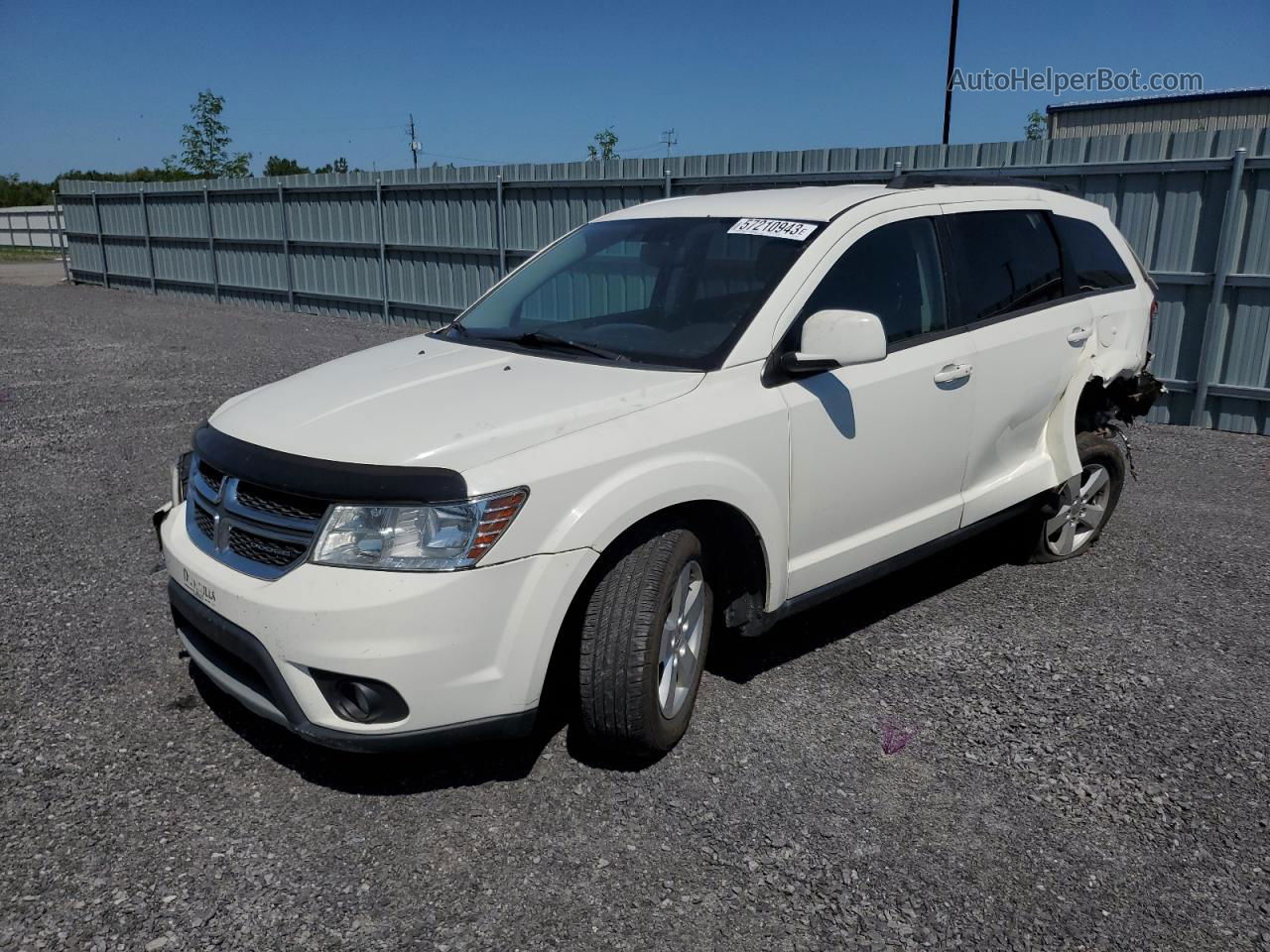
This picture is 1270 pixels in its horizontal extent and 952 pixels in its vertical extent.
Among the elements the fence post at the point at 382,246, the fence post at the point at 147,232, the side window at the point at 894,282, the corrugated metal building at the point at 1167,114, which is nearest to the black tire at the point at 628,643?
the side window at the point at 894,282

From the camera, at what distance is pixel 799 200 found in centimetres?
428

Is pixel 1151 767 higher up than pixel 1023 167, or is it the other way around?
pixel 1023 167

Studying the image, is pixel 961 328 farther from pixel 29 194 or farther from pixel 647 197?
pixel 29 194

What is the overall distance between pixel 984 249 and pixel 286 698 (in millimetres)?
3428

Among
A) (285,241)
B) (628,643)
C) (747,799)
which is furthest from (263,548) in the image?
(285,241)

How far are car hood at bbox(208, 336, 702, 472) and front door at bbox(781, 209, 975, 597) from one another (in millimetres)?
575

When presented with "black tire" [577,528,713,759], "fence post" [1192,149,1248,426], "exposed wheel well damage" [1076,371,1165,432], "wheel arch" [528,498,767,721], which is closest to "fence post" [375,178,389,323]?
"fence post" [1192,149,1248,426]

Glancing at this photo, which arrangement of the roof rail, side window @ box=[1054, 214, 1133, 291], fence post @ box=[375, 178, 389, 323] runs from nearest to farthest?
the roof rail → side window @ box=[1054, 214, 1133, 291] → fence post @ box=[375, 178, 389, 323]

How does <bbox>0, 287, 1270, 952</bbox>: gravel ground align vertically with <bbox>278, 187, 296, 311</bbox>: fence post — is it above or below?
below

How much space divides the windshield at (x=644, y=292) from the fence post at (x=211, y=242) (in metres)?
17.5

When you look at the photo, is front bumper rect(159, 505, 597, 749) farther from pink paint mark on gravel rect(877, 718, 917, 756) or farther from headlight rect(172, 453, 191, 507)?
pink paint mark on gravel rect(877, 718, 917, 756)

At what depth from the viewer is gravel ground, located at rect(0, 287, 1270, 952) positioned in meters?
2.72

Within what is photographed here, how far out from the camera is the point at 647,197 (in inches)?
491

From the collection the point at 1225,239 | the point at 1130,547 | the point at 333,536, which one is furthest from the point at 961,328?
the point at 1225,239
